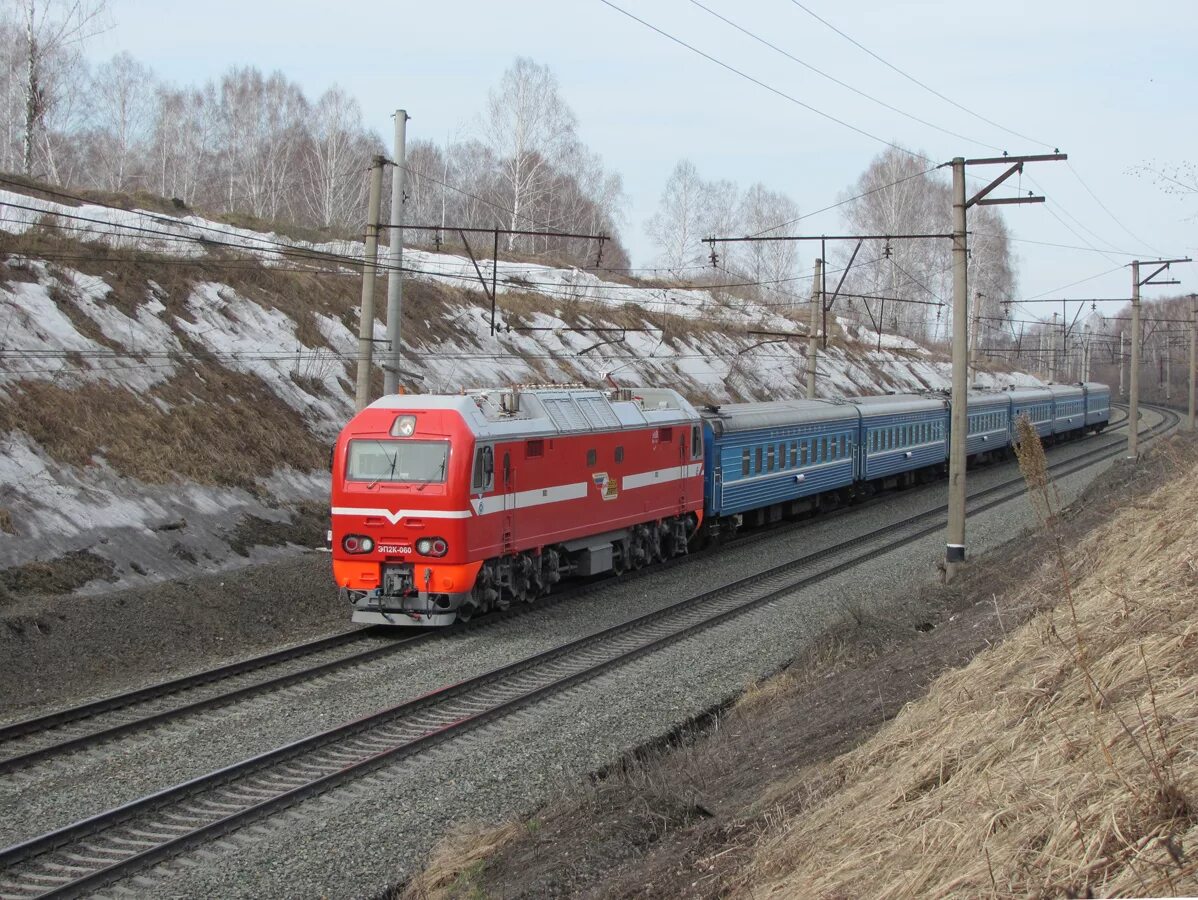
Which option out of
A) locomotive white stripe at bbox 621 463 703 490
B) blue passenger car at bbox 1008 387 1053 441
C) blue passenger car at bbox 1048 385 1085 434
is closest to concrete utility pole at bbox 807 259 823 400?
locomotive white stripe at bbox 621 463 703 490

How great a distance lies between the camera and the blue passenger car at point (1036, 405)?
42341mm

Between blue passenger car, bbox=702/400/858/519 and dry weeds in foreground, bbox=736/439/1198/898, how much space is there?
15321 mm

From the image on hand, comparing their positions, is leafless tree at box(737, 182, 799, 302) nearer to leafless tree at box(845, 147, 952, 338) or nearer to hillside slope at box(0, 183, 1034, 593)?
leafless tree at box(845, 147, 952, 338)

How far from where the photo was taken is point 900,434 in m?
32.9

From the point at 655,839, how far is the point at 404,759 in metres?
3.79

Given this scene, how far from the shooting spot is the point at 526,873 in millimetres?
7184

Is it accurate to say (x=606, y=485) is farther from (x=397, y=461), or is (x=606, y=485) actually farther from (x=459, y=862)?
(x=459, y=862)

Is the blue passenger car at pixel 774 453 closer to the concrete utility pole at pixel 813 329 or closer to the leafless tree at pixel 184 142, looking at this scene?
the concrete utility pole at pixel 813 329

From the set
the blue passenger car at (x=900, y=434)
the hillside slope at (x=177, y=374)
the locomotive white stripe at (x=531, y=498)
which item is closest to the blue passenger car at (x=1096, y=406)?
the blue passenger car at (x=900, y=434)

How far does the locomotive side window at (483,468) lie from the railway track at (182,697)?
81.5 inches

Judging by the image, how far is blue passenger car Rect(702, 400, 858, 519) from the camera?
76.5ft

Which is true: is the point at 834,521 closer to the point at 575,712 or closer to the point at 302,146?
the point at 575,712

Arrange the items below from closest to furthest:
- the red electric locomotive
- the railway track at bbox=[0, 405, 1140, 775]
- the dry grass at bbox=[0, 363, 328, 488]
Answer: the railway track at bbox=[0, 405, 1140, 775] < the red electric locomotive < the dry grass at bbox=[0, 363, 328, 488]

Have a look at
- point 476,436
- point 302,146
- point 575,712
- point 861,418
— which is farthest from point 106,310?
point 302,146
